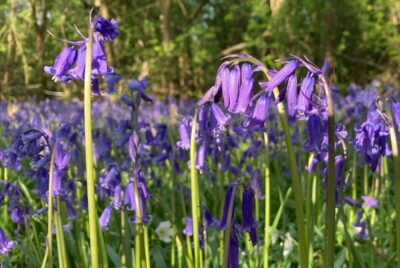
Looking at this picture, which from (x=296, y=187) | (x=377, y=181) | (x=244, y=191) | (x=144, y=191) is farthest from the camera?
(x=377, y=181)

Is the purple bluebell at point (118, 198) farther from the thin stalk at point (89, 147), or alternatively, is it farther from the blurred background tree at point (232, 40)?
the blurred background tree at point (232, 40)

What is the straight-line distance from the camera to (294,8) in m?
16.1

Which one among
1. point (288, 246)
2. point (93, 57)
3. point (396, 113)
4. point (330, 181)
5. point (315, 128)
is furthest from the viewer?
point (288, 246)

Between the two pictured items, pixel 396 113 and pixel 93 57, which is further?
pixel 396 113

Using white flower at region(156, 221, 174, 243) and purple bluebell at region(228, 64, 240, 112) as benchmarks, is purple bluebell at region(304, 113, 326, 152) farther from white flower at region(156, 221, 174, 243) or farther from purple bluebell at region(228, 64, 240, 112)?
white flower at region(156, 221, 174, 243)

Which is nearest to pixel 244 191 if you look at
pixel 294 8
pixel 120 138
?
pixel 120 138

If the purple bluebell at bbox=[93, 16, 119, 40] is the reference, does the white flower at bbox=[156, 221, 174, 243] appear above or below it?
below

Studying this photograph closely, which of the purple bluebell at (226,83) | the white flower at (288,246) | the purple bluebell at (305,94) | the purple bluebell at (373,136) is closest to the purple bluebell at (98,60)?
the purple bluebell at (226,83)

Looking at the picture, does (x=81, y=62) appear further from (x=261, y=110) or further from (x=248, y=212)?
(x=248, y=212)

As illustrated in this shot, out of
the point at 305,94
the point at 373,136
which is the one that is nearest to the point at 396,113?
the point at 373,136

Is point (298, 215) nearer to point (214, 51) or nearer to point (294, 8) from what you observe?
point (294, 8)

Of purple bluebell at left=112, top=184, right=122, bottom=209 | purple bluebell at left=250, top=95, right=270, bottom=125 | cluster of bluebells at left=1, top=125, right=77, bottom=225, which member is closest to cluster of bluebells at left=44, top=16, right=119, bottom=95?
cluster of bluebells at left=1, top=125, right=77, bottom=225

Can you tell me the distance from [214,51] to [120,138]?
596 inches

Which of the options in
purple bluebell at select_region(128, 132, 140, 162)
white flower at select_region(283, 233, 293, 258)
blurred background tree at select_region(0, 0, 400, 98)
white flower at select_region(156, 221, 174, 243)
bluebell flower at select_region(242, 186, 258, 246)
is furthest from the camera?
blurred background tree at select_region(0, 0, 400, 98)
